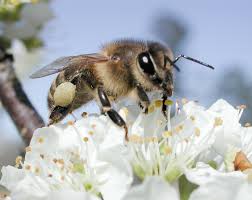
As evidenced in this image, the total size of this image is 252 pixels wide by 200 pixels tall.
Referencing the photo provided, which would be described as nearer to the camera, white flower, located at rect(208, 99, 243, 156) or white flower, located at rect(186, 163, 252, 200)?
white flower, located at rect(186, 163, 252, 200)

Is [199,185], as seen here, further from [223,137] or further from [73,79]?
[73,79]

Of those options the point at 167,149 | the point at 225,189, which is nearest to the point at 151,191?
the point at 225,189

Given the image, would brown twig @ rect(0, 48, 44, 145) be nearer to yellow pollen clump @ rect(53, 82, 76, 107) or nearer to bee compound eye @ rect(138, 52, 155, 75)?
yellow pollen clump @ rect(53, 82, 76, 107)

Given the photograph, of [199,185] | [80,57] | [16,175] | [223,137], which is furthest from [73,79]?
[199,185]

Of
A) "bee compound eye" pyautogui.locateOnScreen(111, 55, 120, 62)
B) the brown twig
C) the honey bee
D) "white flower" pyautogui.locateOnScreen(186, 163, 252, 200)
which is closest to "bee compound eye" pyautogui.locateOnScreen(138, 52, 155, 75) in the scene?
the honey bee

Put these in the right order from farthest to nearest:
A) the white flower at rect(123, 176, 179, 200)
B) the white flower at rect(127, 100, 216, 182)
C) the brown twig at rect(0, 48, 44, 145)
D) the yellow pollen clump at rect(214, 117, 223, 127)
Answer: the brown twig at rect(0, 48, 44, 145) < the yellow pollen clump at rect(214, 117, 223, 127) < the white flower at rect(127, 100, 216, 182) < the white flower at rect(123, 176, 179, 200)

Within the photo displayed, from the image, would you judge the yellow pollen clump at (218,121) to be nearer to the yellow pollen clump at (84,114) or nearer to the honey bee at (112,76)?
the honey bee at (112,76)
